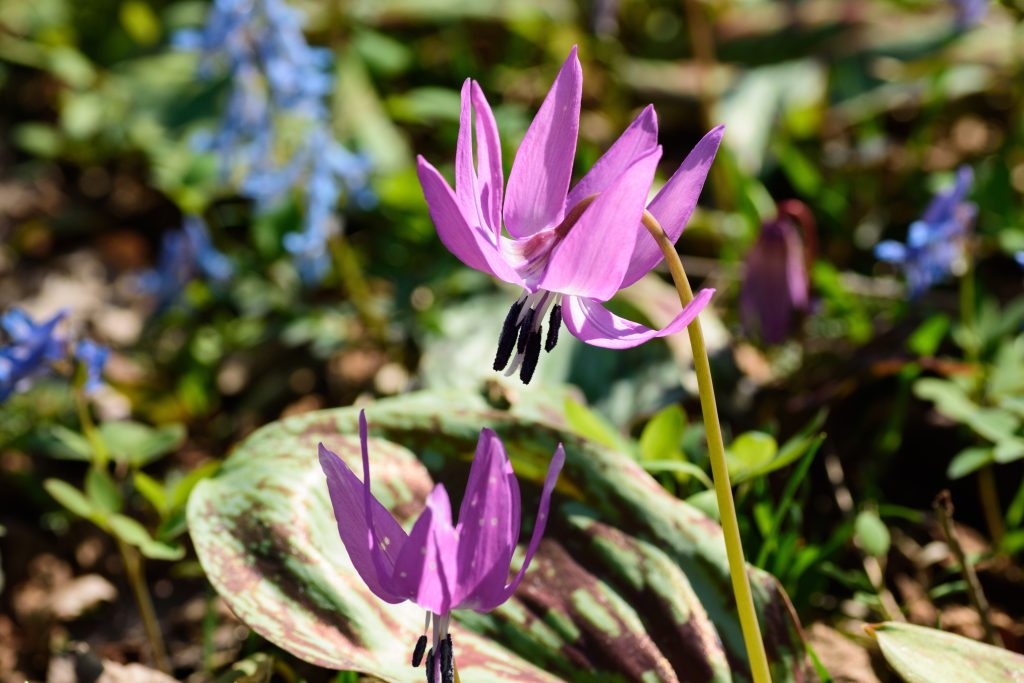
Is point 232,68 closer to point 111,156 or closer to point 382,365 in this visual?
point 382,365

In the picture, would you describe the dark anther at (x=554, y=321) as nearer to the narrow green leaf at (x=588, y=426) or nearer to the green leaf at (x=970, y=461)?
the narrow green leaf at (x=588, y=426)

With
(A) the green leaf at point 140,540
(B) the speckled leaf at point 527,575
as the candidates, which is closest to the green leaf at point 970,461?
(B) the speckled leaf at point 527,575

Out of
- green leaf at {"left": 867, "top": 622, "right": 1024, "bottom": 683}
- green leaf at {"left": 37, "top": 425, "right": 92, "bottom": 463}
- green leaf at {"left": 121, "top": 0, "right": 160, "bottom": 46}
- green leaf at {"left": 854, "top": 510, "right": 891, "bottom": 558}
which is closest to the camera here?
green leaf at {"left": 867, "top": 622, "right": 1024, "bottom": 683}

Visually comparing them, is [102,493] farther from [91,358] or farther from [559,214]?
[559,214]

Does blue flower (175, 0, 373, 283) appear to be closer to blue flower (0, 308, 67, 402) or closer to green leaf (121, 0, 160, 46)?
blue flower (0, 308, 67, 402)

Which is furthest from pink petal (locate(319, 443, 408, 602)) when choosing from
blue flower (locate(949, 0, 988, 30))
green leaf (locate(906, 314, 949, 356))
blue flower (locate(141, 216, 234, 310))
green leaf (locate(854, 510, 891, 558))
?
blue flower (locate(949, 0, 988, 30))
